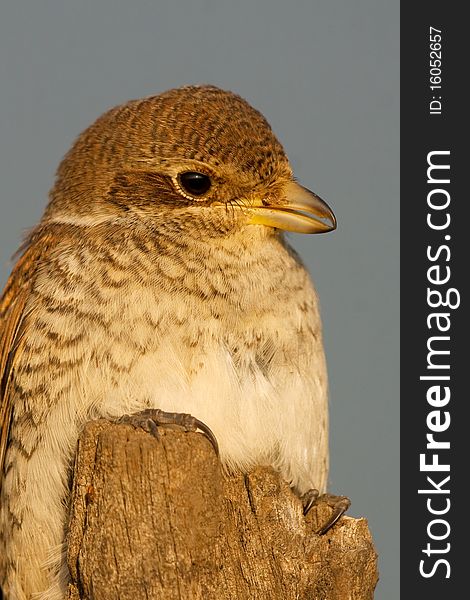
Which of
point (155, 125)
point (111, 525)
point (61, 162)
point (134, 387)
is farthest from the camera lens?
point (61, 162)

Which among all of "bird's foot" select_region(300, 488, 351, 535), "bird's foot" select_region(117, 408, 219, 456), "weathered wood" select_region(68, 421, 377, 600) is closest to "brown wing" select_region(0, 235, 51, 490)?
"bird's foot" select_region(117, 408, 219, 456)

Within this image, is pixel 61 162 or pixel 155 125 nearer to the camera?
pixel 155 125

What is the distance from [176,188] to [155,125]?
0.36 meters

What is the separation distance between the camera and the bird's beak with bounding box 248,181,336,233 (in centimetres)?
536

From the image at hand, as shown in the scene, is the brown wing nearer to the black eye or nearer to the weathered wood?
the black eye

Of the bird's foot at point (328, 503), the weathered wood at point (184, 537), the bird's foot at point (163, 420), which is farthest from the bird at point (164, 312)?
the weathered wood at point (184, 537)

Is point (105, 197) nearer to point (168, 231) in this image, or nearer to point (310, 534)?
point (168, 231)

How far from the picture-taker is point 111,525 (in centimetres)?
392

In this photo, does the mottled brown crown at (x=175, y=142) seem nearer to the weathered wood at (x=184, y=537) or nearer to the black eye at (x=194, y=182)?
the black eye at (x=194, y=182)

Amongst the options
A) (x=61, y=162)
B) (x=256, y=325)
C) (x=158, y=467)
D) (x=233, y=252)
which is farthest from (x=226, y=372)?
(x=61, y=162)

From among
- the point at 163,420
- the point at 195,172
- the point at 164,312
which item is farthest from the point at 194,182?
the point at 163,420

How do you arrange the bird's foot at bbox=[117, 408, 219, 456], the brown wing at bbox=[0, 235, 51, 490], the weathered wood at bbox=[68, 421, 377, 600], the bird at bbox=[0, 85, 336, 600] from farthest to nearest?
the brown wing at bbox=[0, 235, 51, 490], the bird at bbox=[0, 85, 336, 600], the bird's foot at bbox=[117, 408, 219, 456], the weathered wood at bbox=[68, 421, 377, 600]

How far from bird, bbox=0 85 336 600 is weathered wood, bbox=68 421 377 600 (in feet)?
2.29

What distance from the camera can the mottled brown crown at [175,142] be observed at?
5387 millimetres
